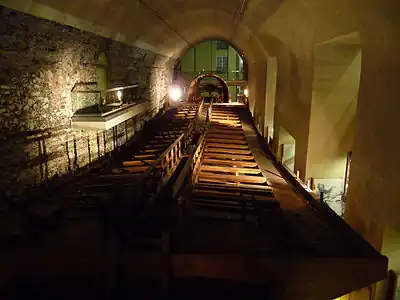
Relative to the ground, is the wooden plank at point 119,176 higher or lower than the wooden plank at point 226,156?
lower

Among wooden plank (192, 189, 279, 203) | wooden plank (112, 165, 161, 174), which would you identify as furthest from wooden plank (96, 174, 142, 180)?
wooden plank (192, 189, 279, 203)

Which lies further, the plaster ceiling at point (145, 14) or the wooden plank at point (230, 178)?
the wooden plank at point (230, 178)

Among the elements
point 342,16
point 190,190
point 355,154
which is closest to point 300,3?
point 342,16

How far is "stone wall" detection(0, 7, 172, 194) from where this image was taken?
5.91 m

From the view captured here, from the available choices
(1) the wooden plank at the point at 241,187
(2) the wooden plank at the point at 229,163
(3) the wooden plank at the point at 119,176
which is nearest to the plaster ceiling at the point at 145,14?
(3) the wooden plank at the point at 119,176

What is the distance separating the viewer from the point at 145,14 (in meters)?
9.55

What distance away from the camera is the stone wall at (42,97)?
5.91m

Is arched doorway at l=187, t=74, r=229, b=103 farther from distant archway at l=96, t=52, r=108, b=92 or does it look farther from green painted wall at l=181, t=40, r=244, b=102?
distant archway at l=96, t=52, r=108, b=92

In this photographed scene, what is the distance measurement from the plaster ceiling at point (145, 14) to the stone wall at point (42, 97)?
0.25 meters

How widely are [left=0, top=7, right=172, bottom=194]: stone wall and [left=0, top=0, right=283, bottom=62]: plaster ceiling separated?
0.82 feet

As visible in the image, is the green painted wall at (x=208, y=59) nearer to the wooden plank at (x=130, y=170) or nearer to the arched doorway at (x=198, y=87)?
the arched doorway at (x=198, y=87)

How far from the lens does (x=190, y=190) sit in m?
6.45

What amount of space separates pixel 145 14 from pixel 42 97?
162 inches

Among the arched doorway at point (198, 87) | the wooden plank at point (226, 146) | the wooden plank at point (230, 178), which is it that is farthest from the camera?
the arched doorway at point (198, 87)
